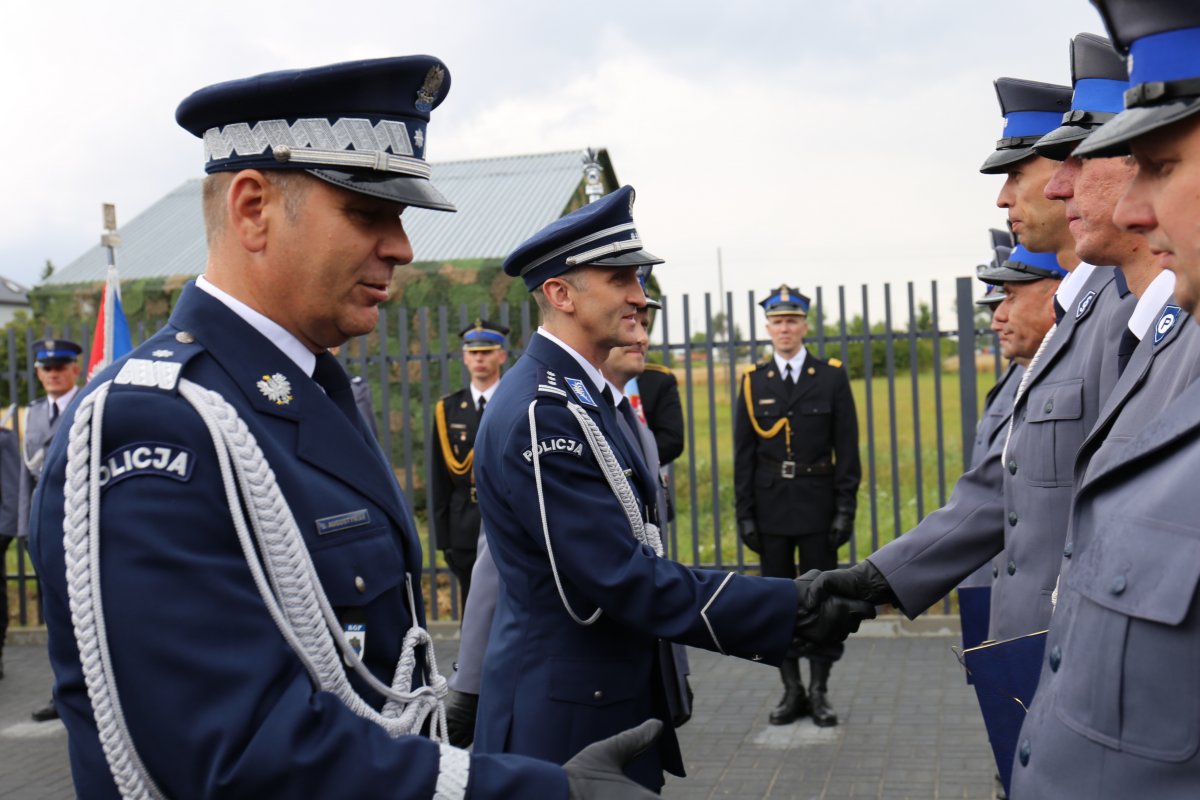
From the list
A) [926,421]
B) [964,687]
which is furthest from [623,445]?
[926,421]

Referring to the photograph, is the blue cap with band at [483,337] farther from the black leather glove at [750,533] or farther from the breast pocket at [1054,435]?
the breast pocket at [1054,435]

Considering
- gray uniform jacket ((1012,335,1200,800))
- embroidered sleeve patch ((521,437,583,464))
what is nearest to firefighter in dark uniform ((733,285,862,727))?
embroidered sleeve patch ((521,437,583,464))

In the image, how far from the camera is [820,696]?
6316mm

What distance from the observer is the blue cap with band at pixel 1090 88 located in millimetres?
2717

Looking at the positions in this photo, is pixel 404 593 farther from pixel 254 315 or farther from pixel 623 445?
pixel 623 445

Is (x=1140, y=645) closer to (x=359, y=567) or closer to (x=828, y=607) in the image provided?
(x=359, y=567)

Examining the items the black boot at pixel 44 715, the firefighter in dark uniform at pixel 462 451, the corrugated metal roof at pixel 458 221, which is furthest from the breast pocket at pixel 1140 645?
the corrugated metal roof at pixel 458 221

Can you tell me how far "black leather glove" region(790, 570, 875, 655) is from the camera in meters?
2.86

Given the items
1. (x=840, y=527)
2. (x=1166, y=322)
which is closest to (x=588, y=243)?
(x=1166, y=322)

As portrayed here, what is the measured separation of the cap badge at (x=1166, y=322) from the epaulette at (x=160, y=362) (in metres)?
1.70

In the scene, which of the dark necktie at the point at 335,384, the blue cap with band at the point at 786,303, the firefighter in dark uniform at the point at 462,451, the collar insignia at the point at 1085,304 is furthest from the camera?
the firefighter in dark uniform at the point at 462,451

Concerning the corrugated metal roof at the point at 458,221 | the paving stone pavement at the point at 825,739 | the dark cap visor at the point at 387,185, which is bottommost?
the paving stone pavement at the point at 825,739

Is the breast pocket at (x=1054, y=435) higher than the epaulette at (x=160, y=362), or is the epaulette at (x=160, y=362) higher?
the epaulette at (x=160, y=362)

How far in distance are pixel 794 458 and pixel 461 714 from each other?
3606 mm
